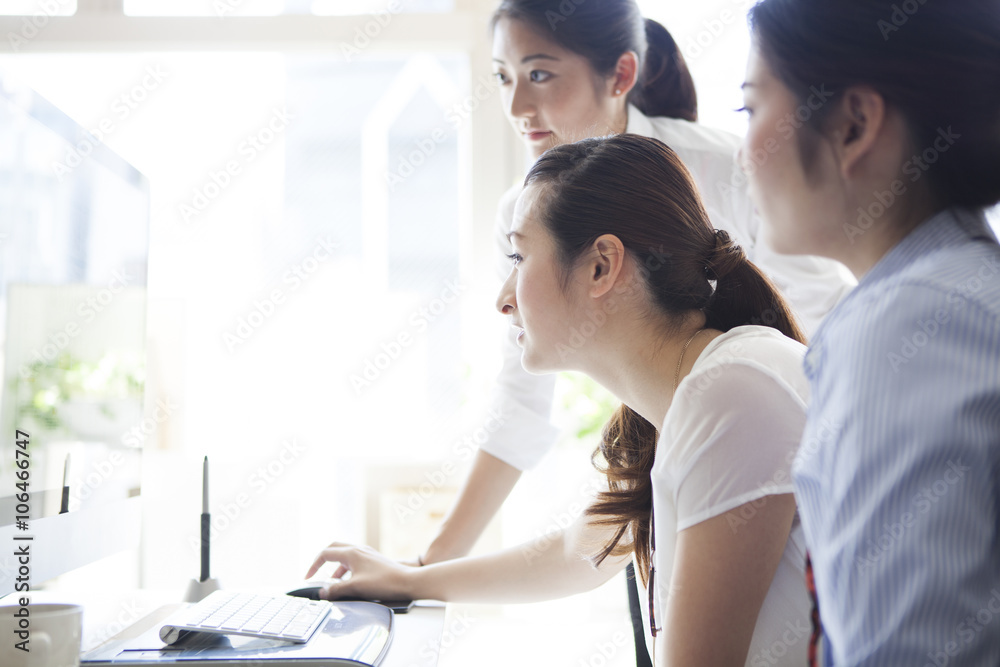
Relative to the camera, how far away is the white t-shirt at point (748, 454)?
80 cm

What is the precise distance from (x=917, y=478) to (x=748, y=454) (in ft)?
1.23

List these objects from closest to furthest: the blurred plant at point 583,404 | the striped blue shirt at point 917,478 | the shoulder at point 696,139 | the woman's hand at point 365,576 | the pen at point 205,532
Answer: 1. the striped blue shirt at point 917,478
2. the woman's hand at point 365,576
3. the pen at point 205,532
4. the shoulder at point 696,139
5. the blurred plant at point 583,404

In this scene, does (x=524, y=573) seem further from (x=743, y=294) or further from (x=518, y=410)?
(x=743, y=294)

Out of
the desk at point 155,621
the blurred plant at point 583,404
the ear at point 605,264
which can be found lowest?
the desk at point 155,621

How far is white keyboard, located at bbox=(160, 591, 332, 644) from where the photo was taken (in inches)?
32.6

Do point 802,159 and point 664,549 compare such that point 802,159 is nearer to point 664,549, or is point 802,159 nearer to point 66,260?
point 664,549

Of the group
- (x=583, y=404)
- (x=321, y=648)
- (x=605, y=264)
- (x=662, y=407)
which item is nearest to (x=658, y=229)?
(x=605, y=264)

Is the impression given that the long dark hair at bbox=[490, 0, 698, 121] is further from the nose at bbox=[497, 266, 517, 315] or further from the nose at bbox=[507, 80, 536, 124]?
the nose at bbox=[497, 266, 517, 315]

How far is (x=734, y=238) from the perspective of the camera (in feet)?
4.64

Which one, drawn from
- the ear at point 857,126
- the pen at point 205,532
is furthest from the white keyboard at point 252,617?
the ear at point 857,126

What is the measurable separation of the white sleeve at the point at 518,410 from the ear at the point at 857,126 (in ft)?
2.92

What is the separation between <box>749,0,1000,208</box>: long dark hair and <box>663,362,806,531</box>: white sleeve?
30 cm

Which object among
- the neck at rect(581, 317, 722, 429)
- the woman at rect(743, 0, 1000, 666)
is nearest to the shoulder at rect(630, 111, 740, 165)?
the neck at rect(581, 317, 722, 429)

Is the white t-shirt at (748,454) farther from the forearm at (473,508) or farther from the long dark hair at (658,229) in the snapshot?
the forearm at (473,508)
